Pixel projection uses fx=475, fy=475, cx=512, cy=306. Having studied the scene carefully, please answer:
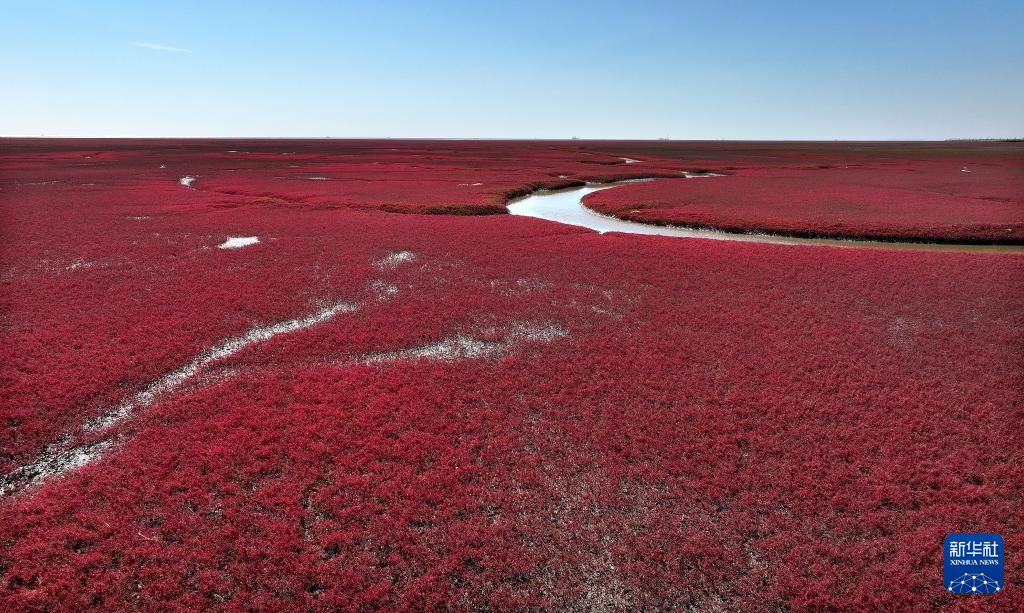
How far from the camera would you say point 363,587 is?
8.13m

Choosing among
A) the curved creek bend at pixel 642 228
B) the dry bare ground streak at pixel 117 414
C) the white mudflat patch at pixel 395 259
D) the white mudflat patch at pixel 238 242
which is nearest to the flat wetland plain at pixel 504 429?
the dry bare ground streak at pixel 117 414

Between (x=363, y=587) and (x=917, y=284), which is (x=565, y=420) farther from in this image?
(x=917, y=284)

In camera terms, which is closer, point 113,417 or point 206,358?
point 113,417

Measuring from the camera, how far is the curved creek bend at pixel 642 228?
108 ft

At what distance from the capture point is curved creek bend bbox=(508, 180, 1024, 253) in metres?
32.9

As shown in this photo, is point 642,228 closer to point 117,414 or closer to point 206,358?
point 206,358

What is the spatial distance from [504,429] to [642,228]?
104ft

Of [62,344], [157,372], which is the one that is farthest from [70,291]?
[157,372]

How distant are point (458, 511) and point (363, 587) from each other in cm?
226

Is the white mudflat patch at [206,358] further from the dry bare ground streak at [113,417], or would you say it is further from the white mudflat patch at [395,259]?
the white mudflat patch at [395,259]

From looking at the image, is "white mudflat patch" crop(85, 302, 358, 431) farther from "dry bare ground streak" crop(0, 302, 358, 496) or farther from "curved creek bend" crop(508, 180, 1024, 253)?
"curved creek bend" crop(508, 180, 1024, 253)

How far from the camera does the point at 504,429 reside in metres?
12.5

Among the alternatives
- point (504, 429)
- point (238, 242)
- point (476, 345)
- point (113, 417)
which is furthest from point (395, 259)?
point (504, 429)

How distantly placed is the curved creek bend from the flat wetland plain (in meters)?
5.97
